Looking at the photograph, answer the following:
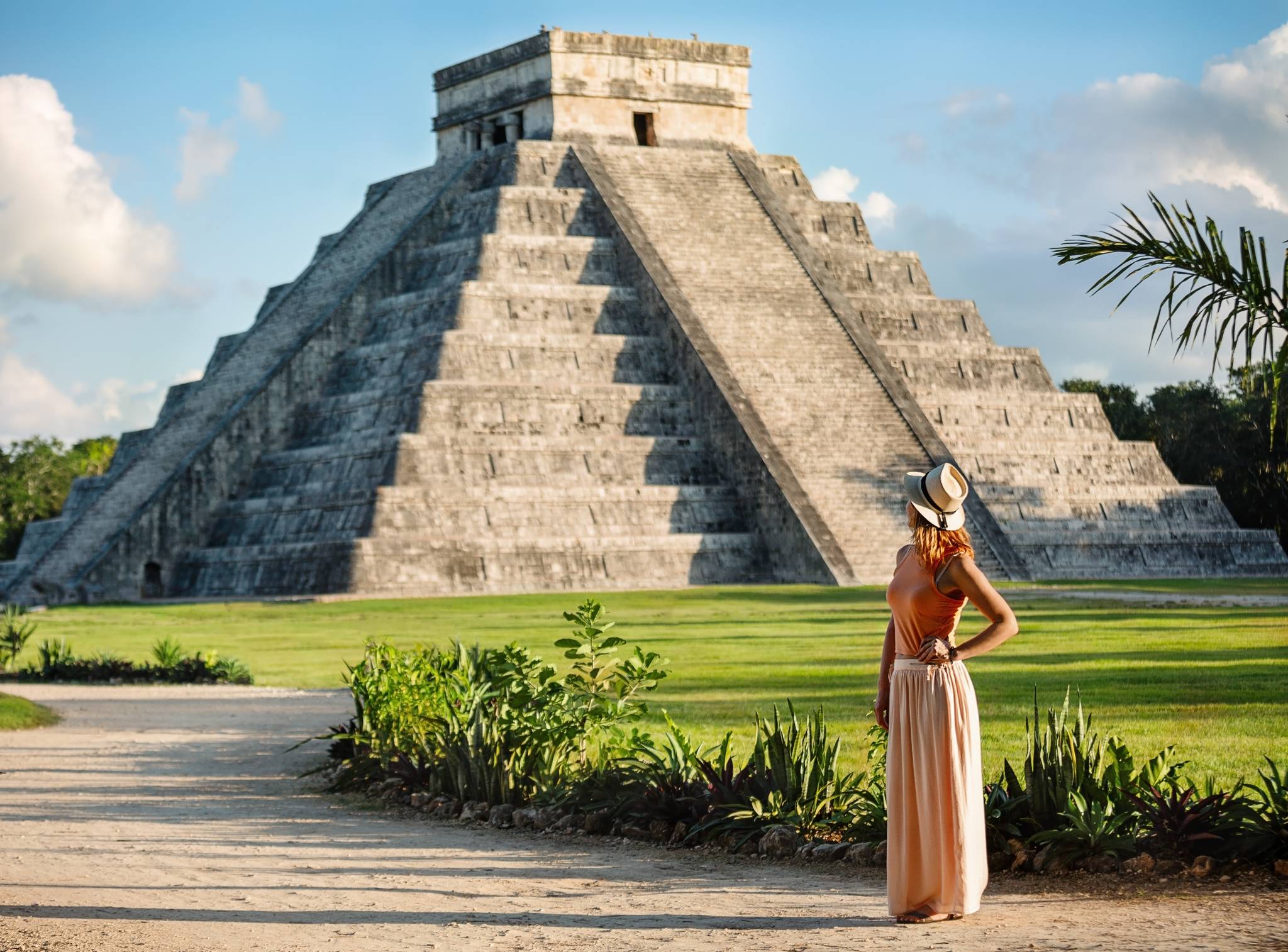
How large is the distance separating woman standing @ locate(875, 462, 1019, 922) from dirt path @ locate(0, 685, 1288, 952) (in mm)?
167

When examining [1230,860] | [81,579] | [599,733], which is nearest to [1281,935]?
[1230,860]

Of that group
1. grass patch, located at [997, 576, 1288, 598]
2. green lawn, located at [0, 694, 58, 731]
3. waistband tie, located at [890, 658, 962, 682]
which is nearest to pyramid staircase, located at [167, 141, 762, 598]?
grass patch, located at [997, 576, 1288, 598]

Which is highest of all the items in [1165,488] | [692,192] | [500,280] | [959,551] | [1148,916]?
[692,192]

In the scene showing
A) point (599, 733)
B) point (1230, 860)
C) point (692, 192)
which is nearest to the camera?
point (1230, 860)

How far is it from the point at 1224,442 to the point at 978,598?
137 ft

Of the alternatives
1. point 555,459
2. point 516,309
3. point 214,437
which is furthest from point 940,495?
point 214,437

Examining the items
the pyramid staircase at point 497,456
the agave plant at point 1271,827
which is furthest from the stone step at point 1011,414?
the agave plant at point 1271,827

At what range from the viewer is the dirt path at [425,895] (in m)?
6.47

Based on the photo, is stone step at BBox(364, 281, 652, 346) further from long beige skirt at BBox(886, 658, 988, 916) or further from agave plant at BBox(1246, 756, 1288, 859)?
long beige skirt at BBox(886, 658, 988, 916)

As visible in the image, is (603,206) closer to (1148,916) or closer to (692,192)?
(692,192)

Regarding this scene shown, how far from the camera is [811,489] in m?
33.8

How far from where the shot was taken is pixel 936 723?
659 centimetres

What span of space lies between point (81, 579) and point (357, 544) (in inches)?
267

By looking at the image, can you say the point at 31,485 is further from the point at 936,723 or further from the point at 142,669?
the point at 936,723
